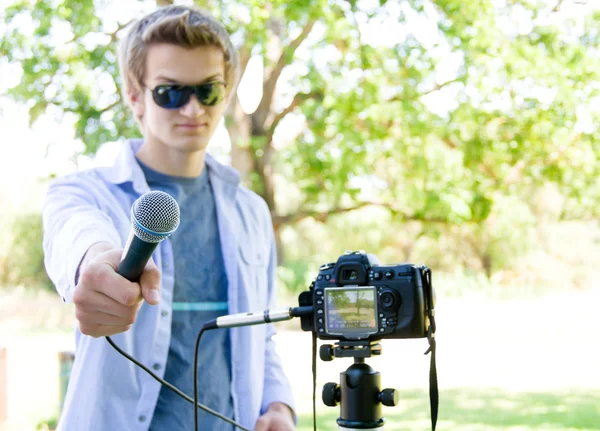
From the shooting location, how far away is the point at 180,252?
214 cm

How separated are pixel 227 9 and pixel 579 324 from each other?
31.1ft

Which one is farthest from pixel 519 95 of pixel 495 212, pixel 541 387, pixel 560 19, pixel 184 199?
pixel 184 199

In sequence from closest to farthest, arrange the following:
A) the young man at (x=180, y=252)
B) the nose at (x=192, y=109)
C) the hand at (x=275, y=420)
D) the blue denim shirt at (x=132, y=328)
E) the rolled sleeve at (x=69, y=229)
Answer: the rolled sleeve at (x=69, y=229) < the blue denim shirt at (x=132, y=328) < the young man at (x=180, y=252) < the nose at (x=192, y=109) < the hand at (x=275, y=420)

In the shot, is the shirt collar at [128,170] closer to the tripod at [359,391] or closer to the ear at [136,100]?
the ear at [136,100]

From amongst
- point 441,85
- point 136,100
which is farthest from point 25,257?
point 136,100

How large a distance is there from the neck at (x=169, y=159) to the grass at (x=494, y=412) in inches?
251

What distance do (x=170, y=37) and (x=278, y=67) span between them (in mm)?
11887

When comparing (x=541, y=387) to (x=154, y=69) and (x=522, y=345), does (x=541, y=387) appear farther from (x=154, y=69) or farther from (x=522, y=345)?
(x=154, y=69)

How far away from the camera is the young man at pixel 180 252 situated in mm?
1943

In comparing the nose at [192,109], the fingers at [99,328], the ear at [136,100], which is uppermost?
the ear at [136,100]

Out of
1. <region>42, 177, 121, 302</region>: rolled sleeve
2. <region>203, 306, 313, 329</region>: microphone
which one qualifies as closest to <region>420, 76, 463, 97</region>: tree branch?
<region>42, 177, 121, 302</region>: rolled sleeve

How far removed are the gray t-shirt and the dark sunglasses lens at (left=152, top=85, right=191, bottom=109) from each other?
8.0 inches

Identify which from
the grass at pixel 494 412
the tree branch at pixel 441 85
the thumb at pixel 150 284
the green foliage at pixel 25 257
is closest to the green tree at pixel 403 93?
the tree branch at pixel 441 85

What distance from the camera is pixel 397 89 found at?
512 inches
